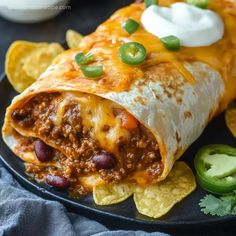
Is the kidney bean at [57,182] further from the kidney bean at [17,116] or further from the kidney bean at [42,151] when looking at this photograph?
the kidney bean at [17,116]

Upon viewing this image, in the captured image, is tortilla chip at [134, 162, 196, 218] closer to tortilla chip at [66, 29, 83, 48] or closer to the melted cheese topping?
the melted cheese topping

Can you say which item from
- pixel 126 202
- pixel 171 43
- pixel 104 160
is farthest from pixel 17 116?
pixel 171 43

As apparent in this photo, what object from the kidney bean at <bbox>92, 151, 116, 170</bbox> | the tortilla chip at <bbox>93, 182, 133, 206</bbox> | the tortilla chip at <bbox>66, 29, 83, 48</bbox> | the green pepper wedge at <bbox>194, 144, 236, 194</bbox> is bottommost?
the green pepper wedge at <bbox>194, 144, 236, 194</bbox>

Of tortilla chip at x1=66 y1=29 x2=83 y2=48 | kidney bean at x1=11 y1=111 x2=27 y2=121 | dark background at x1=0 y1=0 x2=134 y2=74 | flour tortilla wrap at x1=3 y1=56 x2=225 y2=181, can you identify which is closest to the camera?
flour tortilla wrap at x1=3 y1=56 x2=225 y2=181

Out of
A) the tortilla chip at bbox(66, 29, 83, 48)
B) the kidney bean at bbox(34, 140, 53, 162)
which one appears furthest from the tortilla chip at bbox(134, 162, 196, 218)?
the tortilla chip at bbox(66, 29, 83, 48)

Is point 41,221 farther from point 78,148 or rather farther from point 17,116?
point 17,116

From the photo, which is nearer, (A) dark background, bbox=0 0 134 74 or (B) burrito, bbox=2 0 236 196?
(B) burrito, bbox=2 0 236 196

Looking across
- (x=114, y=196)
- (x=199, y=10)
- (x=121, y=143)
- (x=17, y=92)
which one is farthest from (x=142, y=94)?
(x=17, y=92)
